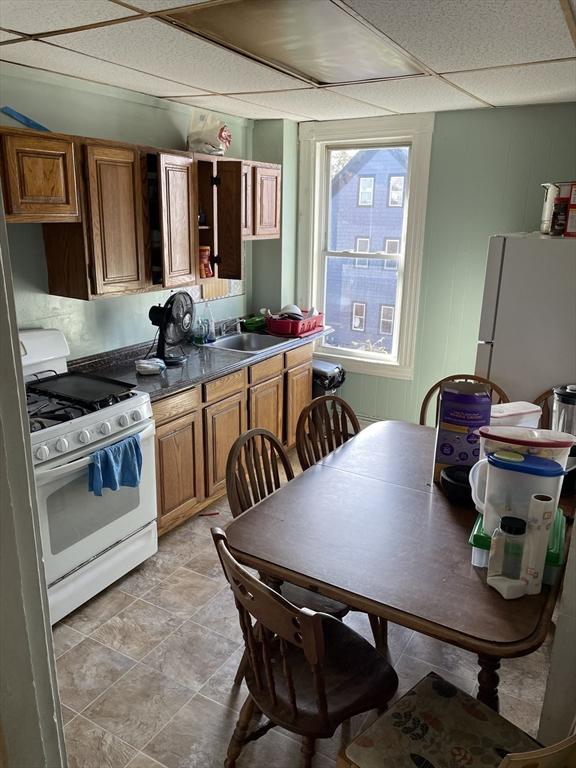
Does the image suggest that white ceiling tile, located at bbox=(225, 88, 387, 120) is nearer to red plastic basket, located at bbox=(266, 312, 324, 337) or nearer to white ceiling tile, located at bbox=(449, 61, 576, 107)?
white ceiling tile, located at bbox=(449, 61, 576, 107)

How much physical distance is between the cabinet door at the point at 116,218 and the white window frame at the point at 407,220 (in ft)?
5.84

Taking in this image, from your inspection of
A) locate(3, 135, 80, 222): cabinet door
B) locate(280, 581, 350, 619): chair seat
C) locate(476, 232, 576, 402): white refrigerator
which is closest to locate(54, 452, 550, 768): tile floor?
locate(280, 581, 350, 619): chair seat

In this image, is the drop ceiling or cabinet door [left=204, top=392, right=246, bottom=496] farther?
cabinet door [left=204, top=392, right=246, bottom=496]

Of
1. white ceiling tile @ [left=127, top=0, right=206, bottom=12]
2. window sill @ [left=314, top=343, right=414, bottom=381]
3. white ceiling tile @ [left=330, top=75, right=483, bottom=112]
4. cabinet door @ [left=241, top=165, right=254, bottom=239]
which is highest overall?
white ceiling tile @ [left=330, top=75, right=483, bottom=112]

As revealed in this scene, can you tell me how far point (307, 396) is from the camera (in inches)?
172

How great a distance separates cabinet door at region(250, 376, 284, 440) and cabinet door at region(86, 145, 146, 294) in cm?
107

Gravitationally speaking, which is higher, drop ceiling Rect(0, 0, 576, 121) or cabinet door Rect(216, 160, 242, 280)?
drop ceiling Rect(0, 0, 576, 121)

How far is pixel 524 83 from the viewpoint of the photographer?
9.29 ft

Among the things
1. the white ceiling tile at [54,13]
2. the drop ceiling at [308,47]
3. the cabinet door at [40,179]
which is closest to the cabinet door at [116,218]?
the cabinet door at [40,179]

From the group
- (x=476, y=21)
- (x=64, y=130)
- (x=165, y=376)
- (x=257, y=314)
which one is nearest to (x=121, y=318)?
(x=165, y=376)

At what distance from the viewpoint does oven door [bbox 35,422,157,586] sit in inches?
93.9

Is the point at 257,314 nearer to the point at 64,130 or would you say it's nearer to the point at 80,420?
the point at 64,130

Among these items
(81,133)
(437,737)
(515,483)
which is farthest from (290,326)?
(437,737)

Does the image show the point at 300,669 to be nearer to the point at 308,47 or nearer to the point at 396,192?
the point at 308,47
